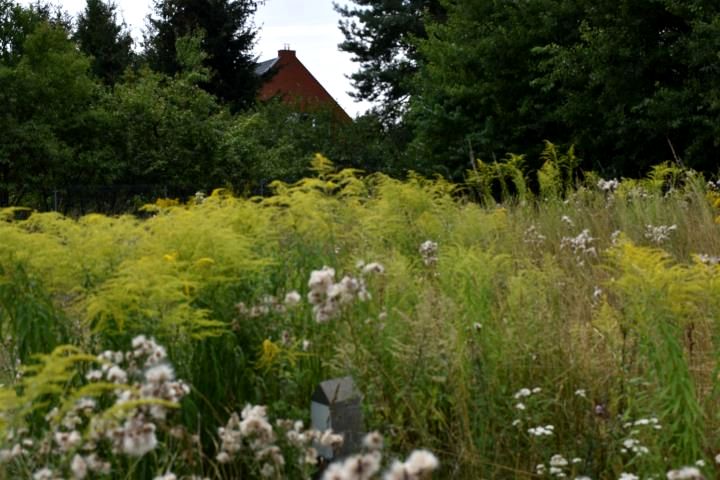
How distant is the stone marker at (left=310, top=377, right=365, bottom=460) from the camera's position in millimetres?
2568

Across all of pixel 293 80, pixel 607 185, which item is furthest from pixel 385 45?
pixel 607 185

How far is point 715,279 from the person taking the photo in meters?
3.10

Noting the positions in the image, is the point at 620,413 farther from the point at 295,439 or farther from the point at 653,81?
the point at 653,81

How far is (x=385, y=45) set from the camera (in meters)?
32.5

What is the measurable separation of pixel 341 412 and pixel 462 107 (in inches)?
536

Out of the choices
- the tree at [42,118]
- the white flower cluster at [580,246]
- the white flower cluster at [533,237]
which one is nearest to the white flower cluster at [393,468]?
the white flower cluster at [580,246]

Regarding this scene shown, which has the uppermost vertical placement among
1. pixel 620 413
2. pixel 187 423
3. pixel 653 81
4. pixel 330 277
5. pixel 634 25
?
pixel 634 25

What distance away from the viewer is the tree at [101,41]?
1172 inches

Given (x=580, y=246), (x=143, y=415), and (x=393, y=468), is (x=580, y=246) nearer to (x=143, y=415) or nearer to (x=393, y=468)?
(x=143, y=415)

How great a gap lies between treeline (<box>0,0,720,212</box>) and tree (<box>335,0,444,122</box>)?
10693 mm

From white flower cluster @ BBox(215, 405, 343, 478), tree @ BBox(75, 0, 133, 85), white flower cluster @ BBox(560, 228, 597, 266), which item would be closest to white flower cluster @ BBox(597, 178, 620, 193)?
white flower cluster @ BBox(560, 228, 597, 266)

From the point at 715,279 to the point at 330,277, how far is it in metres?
1.53

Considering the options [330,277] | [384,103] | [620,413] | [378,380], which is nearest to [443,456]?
[378,380]

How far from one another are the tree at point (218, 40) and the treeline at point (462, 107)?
17.1 feet
